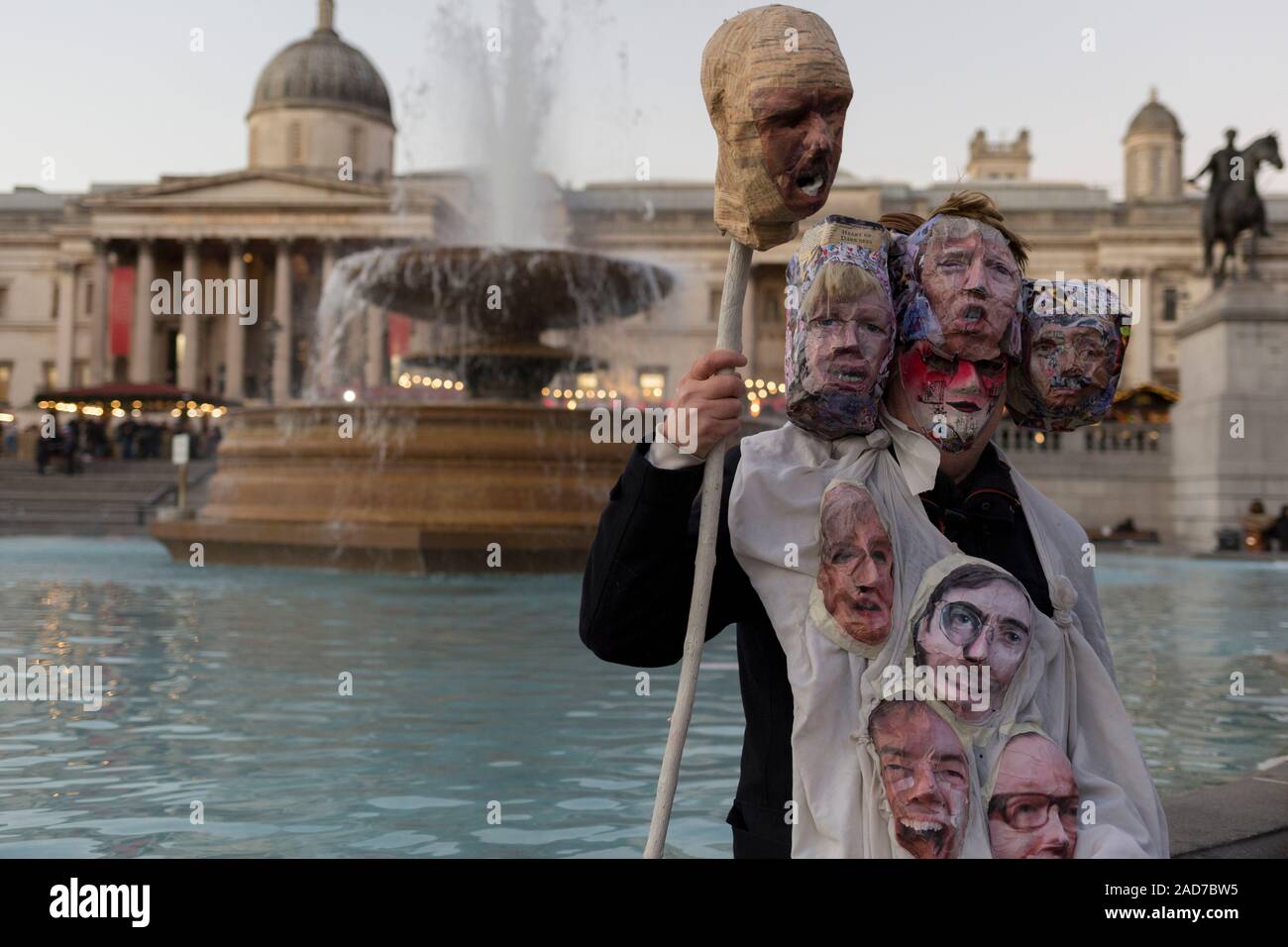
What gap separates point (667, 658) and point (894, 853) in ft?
A: 1.58

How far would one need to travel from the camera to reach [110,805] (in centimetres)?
371

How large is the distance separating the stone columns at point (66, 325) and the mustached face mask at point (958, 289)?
2948 inches

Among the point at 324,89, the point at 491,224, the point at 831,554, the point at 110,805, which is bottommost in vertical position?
the point at 110,805

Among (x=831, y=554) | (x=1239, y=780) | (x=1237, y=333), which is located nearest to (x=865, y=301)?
(x=831, y=554)

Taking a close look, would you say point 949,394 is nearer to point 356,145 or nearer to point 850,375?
point 850,375

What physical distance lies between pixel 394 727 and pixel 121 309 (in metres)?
66.5

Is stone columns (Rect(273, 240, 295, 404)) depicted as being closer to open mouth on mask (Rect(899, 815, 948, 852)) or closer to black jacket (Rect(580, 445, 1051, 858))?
black jacket (Rect(580, 445, 1051, 858))

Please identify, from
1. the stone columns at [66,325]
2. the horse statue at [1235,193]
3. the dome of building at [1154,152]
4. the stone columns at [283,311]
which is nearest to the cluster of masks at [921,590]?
the horse statue at [1235,193]

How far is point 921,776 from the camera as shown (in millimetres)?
1739

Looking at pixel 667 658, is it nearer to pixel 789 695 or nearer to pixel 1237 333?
pixel 789 695

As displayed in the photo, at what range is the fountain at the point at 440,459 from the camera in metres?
12.0

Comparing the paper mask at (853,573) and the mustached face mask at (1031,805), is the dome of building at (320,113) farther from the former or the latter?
the mustached face mask at (1031,805)

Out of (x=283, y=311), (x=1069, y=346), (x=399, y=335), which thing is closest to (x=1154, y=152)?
(x=399, y=335)

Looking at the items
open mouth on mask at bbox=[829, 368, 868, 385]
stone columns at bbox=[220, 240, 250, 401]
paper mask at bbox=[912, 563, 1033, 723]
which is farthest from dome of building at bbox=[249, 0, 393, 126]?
paper mask at bbox=[912, 563, 1033, 723]
